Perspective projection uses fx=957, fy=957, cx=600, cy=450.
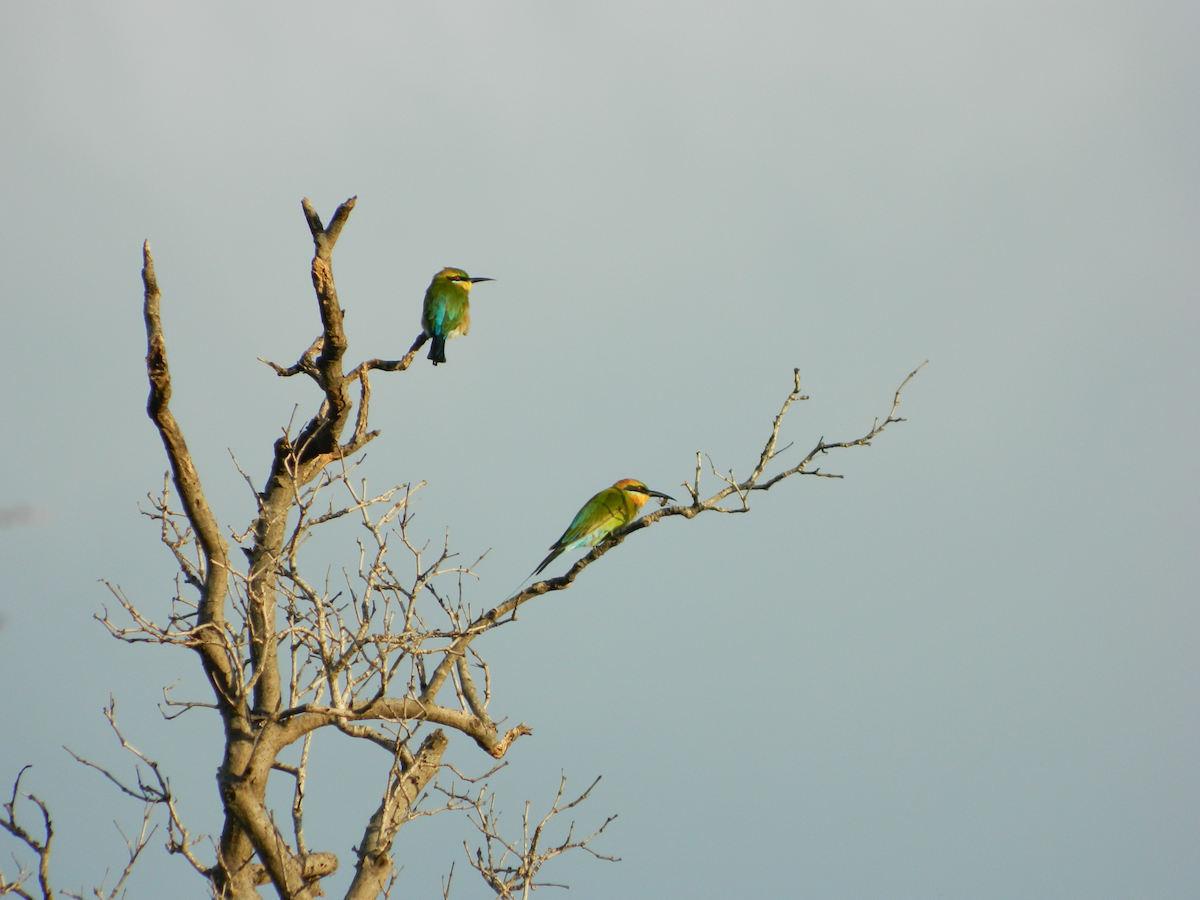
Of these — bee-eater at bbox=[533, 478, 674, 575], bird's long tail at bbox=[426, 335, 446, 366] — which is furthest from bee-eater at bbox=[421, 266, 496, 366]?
bee-eater at bbox=[533, 478, 674, 575]

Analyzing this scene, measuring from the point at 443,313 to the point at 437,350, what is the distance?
0.42 meters

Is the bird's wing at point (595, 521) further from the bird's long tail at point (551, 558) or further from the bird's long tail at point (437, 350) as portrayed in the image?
the bird's long tail at point (437, 350)

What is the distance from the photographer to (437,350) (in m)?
8.20

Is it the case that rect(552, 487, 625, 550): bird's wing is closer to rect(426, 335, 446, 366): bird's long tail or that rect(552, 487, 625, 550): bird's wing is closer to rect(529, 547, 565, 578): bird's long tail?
rect(529, 547, 565, 578): bird's long tail

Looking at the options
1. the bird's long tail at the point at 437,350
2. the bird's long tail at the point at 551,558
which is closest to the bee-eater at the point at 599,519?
the bird's long tail at the point at 551,558

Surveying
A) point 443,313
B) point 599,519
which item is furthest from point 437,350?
point 599,519

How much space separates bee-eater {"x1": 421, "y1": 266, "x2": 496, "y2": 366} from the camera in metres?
8.31

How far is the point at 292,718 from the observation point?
A: 452 cm

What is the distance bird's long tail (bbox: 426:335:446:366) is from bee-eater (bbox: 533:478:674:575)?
1.95 metres

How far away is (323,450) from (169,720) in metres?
1.69

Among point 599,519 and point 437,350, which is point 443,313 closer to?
point 437,350

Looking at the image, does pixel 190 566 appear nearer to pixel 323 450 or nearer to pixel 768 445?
pixel 323 450

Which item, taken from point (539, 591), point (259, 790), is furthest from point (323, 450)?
point (259, 790)

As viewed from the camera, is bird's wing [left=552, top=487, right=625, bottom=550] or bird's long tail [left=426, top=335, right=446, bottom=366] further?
bird's long tail [left=426, top=335, right=446, bottom=366]
